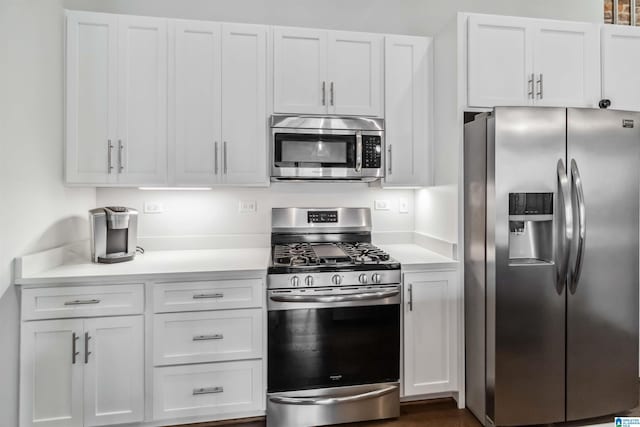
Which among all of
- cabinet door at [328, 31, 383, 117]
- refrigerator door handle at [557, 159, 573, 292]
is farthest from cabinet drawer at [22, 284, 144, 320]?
refrigerator door handle at [557, 159, 573, 292]

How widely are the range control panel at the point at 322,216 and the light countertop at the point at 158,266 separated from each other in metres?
0.42

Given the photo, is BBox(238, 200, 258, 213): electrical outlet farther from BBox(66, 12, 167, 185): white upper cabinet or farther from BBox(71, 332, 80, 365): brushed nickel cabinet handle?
BBox(71, 332, 80, 365): brushed nickel cabinet handle

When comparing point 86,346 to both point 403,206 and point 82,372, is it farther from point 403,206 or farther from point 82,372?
point 403,206

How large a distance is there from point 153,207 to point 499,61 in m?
2.58

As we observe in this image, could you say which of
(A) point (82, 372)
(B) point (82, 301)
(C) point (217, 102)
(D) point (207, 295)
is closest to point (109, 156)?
(C) point (217, 102)

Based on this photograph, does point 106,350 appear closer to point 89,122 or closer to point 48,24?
point 89,122

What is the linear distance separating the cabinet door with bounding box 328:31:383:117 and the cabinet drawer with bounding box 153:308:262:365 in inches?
58.3

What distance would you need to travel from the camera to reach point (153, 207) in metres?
2.61

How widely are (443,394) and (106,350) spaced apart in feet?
6.82

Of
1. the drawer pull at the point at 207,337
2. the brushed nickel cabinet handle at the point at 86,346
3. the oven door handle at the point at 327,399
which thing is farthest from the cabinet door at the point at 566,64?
the brushed nickel cabinet handle at the point at 86,346

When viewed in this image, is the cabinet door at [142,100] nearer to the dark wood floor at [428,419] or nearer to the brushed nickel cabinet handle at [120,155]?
the brushed nickel cabinet handle at [120,155]

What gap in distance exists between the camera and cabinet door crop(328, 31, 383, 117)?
242cm

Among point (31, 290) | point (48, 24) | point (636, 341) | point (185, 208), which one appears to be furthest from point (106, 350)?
point (636, 341)

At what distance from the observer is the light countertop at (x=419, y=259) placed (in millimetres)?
2194
